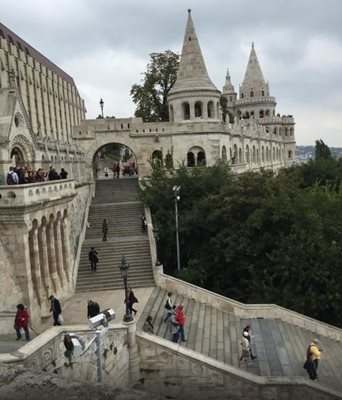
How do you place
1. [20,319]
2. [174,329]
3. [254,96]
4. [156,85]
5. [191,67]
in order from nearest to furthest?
[20,319] → [174,329] → [191,67] → [156,85] → [254,96]

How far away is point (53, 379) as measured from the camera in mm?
5473

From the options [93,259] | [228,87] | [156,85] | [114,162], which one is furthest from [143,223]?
[228,87]

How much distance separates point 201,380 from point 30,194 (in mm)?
7523

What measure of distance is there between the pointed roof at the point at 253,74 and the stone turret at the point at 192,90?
1395 inches

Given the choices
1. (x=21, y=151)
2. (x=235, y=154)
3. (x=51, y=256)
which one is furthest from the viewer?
(x=235, y=154)

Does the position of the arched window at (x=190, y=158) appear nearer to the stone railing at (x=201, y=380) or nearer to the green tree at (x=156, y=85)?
the green tree at (x=156, y=85)

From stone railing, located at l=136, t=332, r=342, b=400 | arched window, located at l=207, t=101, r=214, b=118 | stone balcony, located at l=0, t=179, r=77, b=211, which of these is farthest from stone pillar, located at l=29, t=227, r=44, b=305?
arched window, located at l=207, t=101, r=214, b=118

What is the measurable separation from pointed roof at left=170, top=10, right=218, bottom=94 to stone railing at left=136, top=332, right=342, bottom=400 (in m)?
21.0

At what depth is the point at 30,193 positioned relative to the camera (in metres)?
13.6

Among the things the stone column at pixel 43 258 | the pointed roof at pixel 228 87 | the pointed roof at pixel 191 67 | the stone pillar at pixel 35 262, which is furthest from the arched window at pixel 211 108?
the pointed roof at pixel 228 87

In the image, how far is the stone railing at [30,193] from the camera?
42.9 feet

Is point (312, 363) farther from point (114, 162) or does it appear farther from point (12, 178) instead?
point (114, 162)

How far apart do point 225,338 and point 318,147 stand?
44316 millimetres

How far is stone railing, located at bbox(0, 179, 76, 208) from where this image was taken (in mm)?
13078
